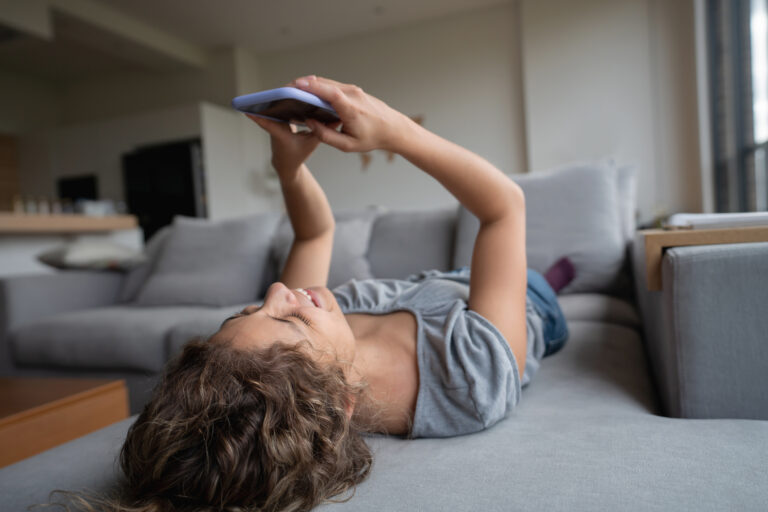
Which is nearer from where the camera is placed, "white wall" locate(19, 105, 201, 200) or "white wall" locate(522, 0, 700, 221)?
"white wall" locate(522, 0, 700, 221)

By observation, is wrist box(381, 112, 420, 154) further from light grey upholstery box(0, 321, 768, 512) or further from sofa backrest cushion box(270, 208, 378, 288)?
sofa backrest cushion box(270, 208, 378, 288)

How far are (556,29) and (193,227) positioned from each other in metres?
4.22

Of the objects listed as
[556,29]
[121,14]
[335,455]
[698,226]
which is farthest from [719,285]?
[121,14]

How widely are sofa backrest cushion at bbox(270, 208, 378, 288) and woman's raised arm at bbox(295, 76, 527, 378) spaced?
3.93 ft

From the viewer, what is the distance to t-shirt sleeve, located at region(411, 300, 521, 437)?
871 millimetres

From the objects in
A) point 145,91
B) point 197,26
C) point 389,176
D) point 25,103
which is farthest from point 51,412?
point 25,103

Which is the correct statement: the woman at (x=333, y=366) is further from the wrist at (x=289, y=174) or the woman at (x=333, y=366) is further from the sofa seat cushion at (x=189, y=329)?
the sofa seat cushion at (x=189, y=329)

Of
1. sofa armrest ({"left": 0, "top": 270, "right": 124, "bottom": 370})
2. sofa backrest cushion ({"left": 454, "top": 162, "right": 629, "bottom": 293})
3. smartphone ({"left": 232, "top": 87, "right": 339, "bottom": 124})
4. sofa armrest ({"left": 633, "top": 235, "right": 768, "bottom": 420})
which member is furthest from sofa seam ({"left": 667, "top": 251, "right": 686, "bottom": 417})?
sofa armrest ({"left": 0, "top": 270, "right": 124, "bottom": 370})

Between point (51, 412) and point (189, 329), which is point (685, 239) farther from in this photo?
point (189, 329)

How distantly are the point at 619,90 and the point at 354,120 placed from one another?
4960mm

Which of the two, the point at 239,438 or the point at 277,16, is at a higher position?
the point at 277,16

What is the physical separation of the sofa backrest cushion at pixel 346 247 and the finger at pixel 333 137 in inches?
51.8

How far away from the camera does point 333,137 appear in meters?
0.79

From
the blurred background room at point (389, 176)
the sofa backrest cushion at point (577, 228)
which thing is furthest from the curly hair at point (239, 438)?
the sofa backrest cushion at point (577, 228)
